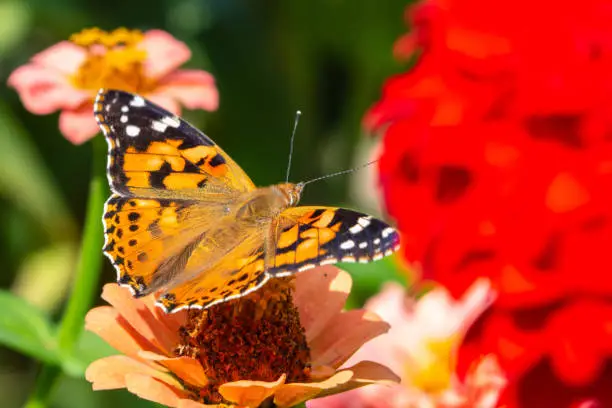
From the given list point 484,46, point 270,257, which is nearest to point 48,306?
point 270,257

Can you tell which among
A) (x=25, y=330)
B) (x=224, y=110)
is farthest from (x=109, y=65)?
(x=224, y=110)

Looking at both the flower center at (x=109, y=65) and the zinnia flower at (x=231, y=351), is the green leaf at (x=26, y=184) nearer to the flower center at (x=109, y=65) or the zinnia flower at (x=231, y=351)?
the flower center at (x=109, y=65)

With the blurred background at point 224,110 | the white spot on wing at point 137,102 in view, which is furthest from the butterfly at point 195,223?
the blurred background at point 224,110

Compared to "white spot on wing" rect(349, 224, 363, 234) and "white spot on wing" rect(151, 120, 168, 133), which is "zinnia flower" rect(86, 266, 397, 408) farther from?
"white spot on wing" rect(151, 120, 168, 133)

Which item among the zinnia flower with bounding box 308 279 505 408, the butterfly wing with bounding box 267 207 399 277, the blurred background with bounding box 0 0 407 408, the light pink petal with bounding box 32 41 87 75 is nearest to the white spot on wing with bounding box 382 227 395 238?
the butterfly wing with bounding box 267 207 399 277

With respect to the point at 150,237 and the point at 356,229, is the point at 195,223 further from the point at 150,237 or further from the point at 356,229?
the point at 356,229

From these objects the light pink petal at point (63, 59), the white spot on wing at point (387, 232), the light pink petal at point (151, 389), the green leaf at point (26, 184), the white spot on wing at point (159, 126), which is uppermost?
the light pink petal at point (63, 59)

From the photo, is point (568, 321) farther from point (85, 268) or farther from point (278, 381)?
point (85, 268)
